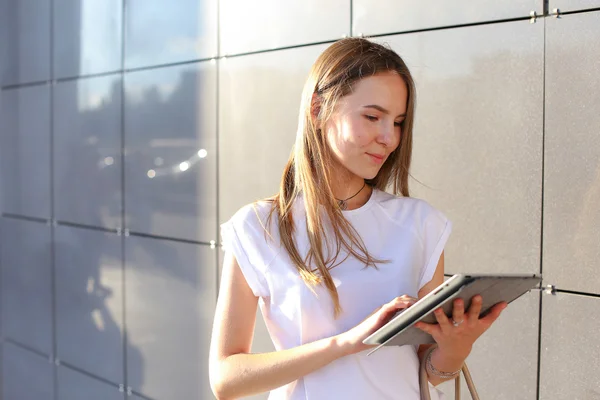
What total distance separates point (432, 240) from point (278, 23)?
6.43ft

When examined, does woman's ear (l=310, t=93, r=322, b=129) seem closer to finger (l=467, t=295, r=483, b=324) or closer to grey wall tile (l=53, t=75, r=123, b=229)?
finger (l=467, t=295, r=483, b=324)

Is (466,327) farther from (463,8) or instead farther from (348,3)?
(348,3)

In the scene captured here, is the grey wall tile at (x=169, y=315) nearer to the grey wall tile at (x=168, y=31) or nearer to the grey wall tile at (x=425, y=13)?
the grey wall tile at (x=168, y=31)

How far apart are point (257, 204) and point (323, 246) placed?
21cm

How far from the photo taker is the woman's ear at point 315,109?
6.33 ft

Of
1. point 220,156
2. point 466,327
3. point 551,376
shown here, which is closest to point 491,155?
point 551,376

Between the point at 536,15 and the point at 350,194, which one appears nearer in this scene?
the point at 350,194

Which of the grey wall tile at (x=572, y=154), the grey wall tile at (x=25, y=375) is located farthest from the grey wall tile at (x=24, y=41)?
the grey wall tile at (x=572, y=154)

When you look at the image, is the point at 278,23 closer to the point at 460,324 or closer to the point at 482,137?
the point at 482,137

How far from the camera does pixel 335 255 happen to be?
1.86m

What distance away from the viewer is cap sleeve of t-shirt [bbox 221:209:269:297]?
6.13 feet

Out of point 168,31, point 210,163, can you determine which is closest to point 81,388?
point 210,163

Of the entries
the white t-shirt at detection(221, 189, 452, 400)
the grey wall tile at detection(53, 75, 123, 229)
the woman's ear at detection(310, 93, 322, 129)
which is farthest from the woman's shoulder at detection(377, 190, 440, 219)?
the grey wall tile at detection(53, 75, 123, 229)

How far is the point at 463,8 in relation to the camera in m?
2.79
